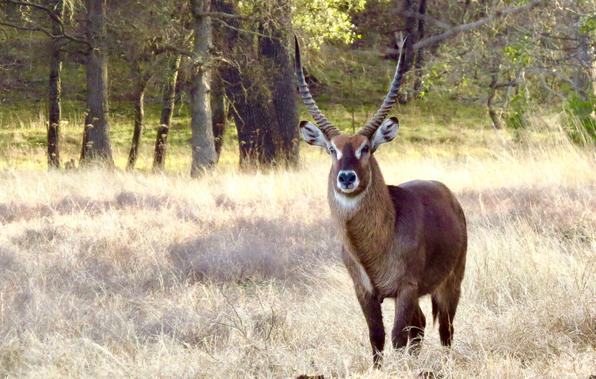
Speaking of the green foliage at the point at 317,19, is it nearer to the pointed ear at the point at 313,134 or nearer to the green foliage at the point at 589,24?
the green foliage at the point at 589,24

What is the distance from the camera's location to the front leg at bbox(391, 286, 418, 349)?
525 cm

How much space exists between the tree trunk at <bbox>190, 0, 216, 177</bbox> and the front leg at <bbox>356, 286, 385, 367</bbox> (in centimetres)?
1073

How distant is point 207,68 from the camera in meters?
16.4

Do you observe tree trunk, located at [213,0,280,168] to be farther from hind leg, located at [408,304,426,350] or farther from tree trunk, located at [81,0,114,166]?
hind leg, located at [408,304,426,350]

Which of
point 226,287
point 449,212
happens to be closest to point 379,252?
point 449,212

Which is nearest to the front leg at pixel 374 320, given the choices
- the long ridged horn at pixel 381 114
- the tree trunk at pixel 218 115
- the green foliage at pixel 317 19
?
the long ridged horn at pixel 381 114

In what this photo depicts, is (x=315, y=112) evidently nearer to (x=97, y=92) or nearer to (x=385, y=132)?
(x=385, y=132)

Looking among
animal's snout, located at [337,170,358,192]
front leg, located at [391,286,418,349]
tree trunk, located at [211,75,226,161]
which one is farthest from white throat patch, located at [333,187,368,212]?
tree trunk, located at [211,75,226,161]

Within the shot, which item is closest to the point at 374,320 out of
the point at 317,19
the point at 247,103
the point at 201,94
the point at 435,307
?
the point at 435,307

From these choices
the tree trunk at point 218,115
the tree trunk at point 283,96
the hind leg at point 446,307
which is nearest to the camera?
the hind leg at point 446,307

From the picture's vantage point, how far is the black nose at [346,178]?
5219 mm

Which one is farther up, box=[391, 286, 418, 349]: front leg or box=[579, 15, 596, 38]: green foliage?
box=[579, 15, 596, 38]: green foliage

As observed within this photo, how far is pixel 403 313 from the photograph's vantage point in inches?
207

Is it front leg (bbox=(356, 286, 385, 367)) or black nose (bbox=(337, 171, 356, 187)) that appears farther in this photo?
front leg (bbox=(356, 286, 385, 367))
